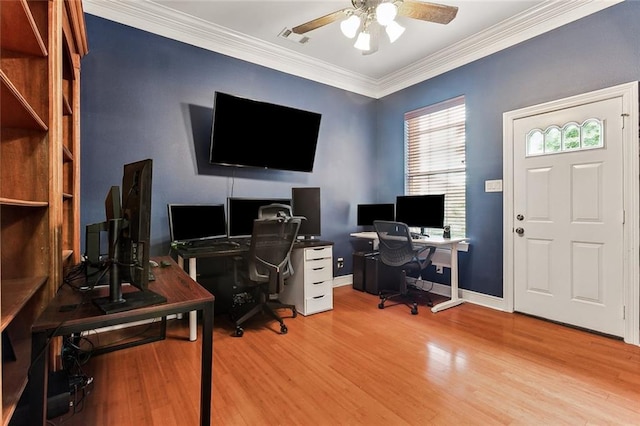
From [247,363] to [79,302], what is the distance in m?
1.25

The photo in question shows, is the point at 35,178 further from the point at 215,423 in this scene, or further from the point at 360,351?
the point at 360,351

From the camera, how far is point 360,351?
238 centimetres

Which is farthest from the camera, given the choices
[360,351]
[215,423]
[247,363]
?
[360,351]

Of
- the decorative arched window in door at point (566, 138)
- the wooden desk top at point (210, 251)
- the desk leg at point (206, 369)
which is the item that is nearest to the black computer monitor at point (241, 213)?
the wooden desk top at point (210, 251)

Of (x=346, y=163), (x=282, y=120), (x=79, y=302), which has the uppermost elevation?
(x=282, y=120)

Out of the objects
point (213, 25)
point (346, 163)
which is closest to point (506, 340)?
point (346, 163)

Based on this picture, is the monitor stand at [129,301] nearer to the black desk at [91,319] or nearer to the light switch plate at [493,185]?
the black desk at [91,319]

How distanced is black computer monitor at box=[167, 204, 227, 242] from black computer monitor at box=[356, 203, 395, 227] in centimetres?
194

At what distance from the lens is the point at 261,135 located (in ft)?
11.2

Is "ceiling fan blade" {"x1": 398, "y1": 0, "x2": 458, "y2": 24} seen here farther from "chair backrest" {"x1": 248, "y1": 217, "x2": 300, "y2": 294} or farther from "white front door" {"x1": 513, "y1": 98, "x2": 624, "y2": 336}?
"chair backrest" {"x1": 248, "y1": 217, "x2": 300, "y2": 294}

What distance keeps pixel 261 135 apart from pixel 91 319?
2615 mm

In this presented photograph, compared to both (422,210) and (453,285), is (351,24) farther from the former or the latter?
(453,285)

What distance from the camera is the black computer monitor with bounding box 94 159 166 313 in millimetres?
1203

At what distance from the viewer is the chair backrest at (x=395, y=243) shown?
3234mm
